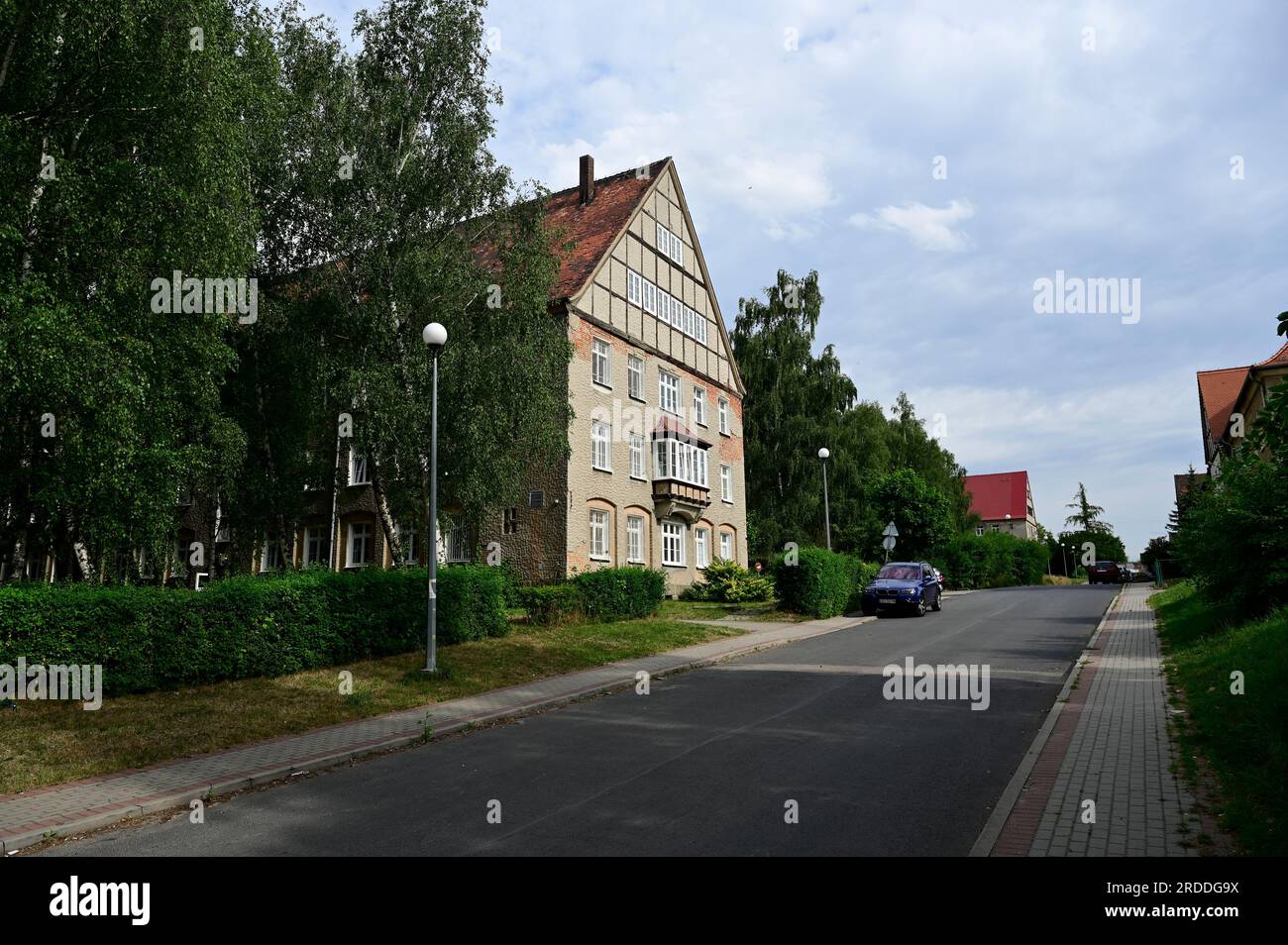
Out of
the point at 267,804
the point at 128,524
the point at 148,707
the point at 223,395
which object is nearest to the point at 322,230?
the point at 223,395

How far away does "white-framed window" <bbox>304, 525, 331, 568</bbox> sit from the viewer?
3192 cm

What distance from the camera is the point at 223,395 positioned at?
23.4m

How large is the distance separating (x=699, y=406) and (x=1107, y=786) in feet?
95.6

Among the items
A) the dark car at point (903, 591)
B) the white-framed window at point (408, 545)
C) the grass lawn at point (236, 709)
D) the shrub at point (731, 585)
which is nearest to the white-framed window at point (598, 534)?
the shrub at point (731, 585)

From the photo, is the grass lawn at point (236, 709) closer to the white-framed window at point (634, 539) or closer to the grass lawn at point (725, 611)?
the grass lawn at point (725, 611)

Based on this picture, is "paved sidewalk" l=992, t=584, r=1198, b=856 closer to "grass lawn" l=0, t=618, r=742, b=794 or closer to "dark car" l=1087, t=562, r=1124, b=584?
"grass lawn" l=0, t=618, r=742, b=794

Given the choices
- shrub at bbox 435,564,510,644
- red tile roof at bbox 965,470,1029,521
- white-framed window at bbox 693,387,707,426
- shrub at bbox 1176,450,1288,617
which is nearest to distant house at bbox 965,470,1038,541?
red tile roof at bbox 965,470,1029,521

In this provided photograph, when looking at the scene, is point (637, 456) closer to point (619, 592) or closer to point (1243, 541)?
point (619, 592)

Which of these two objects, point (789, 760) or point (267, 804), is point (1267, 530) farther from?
point (267, 804)

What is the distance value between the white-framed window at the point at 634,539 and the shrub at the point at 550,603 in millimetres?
8545

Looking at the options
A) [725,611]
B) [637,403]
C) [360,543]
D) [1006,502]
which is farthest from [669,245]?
[1006,502]

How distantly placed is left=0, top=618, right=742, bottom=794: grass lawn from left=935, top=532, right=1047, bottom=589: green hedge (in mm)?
30640

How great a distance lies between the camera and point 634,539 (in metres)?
30.0

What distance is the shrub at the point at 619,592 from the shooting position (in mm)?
21484
